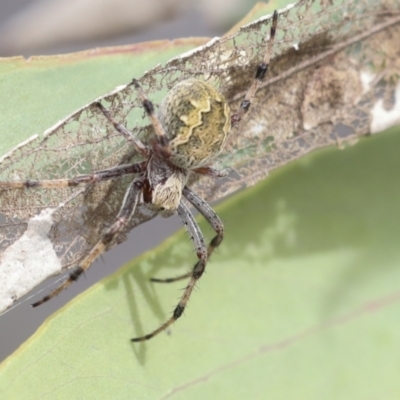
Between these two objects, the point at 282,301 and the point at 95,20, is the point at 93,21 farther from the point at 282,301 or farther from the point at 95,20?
the point at 282,301

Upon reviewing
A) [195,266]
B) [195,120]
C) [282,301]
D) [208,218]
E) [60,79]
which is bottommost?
[282,301]

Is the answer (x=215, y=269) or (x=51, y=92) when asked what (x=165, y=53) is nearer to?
(x=51, y=92)

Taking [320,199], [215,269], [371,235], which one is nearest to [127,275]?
[215,269]

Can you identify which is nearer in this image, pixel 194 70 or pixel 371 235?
pixel 194 70

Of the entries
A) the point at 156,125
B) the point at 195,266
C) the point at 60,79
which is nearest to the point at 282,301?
the point at 195,266

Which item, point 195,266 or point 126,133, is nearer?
point 126,133

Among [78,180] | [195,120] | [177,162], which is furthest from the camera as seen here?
[177,162]

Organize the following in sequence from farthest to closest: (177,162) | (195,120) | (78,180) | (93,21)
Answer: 1. (93,21)
2. (177,162)
3. (195,120)
4. (78,180)
